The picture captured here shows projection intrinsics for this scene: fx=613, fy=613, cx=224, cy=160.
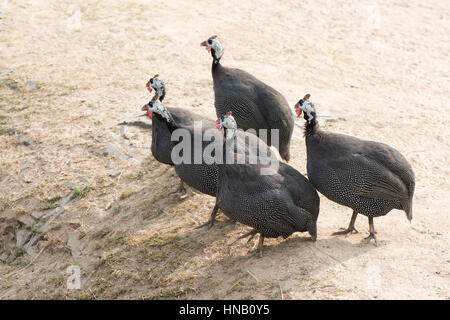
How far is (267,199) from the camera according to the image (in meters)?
4.92

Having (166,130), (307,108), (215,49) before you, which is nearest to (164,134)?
(166,130)

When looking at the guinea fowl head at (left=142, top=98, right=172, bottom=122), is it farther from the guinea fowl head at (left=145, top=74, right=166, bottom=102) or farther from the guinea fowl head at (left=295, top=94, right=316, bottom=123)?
the guinea fowl head at (left=295, top=94, right=316, bottom=123)

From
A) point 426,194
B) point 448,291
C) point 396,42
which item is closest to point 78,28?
point 396,42

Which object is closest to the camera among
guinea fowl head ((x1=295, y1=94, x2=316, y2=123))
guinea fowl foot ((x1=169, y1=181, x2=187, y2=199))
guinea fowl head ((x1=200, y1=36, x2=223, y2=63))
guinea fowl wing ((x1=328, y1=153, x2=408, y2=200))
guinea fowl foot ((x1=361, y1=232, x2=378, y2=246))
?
guinea fowl wing ((x1=328, y1=153, x2=408, y2=200))

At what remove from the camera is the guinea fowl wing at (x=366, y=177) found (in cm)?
514

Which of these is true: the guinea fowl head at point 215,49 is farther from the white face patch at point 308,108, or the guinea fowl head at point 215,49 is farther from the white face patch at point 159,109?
the white face patch at point 308,108

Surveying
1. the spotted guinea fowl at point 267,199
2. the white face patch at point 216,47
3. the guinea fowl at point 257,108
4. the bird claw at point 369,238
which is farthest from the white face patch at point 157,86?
the bird claw at point 369,238

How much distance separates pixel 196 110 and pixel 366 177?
10.3 feet

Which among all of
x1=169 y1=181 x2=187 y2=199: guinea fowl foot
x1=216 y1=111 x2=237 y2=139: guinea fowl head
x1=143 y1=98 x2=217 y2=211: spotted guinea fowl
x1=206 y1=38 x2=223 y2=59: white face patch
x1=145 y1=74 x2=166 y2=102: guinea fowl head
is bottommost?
x1=169 y1=181 x2=187 y2=199: guinea fowl foot

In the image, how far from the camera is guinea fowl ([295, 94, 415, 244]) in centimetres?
515

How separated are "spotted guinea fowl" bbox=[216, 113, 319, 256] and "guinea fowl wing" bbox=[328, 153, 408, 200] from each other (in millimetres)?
303

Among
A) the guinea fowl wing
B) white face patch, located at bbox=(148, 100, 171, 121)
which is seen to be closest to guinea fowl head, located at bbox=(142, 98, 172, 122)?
white face patch, located at bbox=(148, 100, 171, 121)

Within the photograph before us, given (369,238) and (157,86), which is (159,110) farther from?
(369,238)

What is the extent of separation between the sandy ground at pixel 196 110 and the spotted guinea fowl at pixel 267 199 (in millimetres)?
228
